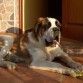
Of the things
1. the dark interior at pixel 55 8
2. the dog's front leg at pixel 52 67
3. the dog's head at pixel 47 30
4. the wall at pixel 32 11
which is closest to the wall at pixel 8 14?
the wall at pixel 32 11

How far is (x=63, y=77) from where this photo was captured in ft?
7.27

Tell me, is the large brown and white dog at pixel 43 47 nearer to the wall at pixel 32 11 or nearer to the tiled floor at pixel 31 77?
the tiled floor at pixel 31 77

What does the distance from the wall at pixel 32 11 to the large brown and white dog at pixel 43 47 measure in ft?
3.49

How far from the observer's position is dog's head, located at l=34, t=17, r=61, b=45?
2559 millimetres

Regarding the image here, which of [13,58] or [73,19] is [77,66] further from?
[73,19]

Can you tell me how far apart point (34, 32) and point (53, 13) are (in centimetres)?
308

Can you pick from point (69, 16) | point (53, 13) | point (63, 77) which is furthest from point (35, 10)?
point (63, 77)

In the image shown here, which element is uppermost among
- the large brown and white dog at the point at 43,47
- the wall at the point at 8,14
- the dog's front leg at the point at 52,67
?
the wall at the point at 8,14

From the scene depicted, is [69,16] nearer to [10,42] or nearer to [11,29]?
[11,29]

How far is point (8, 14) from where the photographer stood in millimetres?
3621

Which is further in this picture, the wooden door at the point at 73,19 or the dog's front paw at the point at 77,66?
the wooden door at the point at 73,19

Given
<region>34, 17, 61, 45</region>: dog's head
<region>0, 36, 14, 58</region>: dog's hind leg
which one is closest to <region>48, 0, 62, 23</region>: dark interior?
<region>0, 36, 14, 58</region>: dog's hind leg

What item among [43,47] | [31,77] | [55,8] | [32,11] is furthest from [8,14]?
[55,8]

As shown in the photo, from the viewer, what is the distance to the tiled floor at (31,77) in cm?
212
